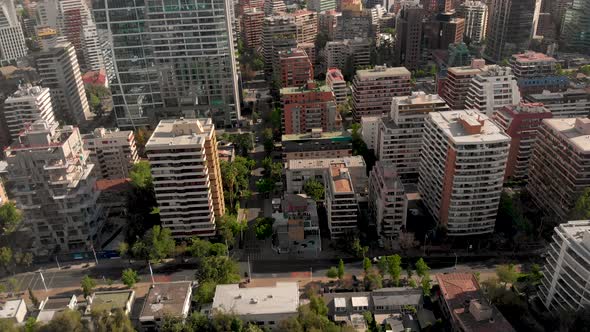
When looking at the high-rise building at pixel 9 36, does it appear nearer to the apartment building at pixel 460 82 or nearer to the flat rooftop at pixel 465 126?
the apartment building at pixel 460 82

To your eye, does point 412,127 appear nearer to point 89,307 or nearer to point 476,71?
point 476,71

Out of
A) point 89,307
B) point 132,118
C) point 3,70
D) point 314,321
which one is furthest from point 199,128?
point 3,70

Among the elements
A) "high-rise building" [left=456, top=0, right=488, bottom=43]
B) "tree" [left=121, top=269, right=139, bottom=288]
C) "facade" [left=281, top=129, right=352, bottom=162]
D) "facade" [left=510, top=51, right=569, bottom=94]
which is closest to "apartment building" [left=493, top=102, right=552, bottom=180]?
"facade" [left=510, top=51, right=569, bottom=94]

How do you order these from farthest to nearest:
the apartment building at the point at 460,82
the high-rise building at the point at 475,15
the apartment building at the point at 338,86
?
the high-rise building at the point at 475,15
the apartment building at the point at 338,86
the apartment building at the point at 460,82

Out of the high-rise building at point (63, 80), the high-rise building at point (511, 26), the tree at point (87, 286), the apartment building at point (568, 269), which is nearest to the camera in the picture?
the apartment building at point (568, 269)

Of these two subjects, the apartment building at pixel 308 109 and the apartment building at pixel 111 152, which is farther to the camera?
the apartment building at pixel 308 109

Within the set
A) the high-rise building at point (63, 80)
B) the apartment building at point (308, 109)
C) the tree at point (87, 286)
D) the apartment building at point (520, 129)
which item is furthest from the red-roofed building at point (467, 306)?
the high-rise building at point (63, 80)

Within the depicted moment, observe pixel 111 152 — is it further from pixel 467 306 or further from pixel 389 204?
pixel 467 306

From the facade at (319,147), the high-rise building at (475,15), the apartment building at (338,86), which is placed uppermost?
the high-rise building at (475,15)
